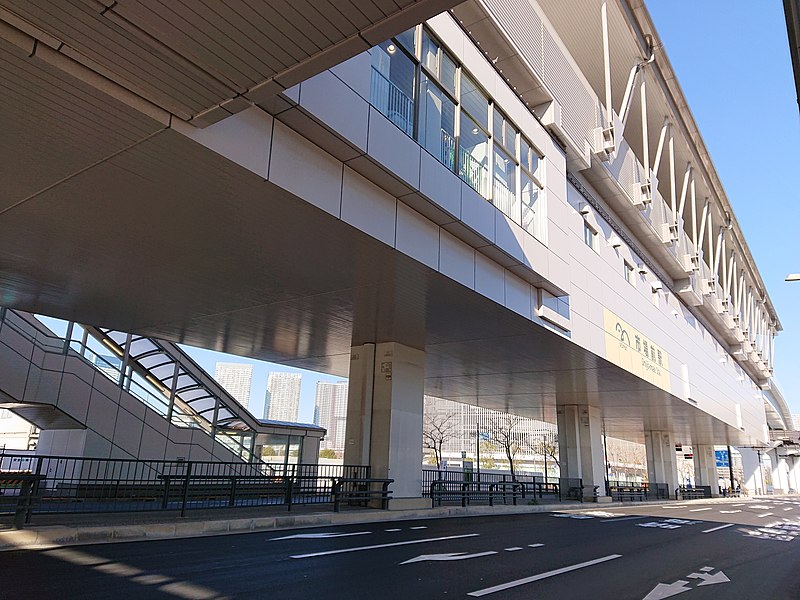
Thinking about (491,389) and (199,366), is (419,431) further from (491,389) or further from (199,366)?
(491,389)

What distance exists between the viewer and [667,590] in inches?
311

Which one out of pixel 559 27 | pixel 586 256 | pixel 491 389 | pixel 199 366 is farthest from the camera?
pixel 491 389

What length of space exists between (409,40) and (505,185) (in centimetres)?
520

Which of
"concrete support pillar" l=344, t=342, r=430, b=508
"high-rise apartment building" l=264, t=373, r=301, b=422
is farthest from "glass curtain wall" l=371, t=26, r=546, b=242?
"high-rise apartment building" l=264, t=373, r=301, b=422

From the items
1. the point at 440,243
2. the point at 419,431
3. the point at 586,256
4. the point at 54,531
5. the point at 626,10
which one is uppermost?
the point at 626,10

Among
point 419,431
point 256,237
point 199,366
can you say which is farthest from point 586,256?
point 199,366

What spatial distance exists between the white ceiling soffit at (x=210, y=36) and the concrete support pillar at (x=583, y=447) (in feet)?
93.0

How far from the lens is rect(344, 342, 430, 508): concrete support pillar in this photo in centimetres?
1795

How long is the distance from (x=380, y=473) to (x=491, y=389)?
13.7 meters

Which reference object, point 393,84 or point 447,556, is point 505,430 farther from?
point 393,84

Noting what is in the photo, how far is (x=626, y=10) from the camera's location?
2620 centimetres

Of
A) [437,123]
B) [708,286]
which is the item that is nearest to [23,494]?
[437,123]

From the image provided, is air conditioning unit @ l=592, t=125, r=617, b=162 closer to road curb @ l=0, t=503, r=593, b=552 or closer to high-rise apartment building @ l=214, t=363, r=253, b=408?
road curb @ l=0, t=503, r=593, b=552

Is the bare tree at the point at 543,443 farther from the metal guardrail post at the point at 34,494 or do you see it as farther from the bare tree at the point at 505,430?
the metal guardrail post at the point at 34,494
